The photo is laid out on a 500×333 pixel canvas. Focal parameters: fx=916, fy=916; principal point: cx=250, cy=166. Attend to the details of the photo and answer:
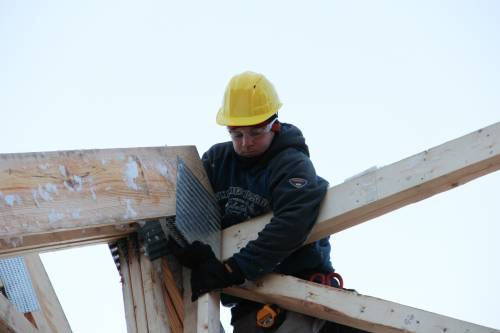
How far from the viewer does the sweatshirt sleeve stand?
403 centimetres

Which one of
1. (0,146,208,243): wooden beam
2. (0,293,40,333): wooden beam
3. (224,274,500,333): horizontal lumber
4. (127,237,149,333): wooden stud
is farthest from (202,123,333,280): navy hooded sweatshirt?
(0,293,40,333): wooden beam

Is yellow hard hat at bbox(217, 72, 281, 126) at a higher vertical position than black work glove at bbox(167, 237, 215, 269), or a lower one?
higher

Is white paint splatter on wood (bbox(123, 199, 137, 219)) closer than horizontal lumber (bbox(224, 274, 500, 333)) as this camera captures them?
No

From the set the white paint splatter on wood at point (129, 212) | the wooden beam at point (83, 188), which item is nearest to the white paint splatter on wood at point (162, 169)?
the wooden beam at point (83, 188)

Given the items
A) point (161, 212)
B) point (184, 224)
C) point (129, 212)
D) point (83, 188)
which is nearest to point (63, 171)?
point (83, 188)

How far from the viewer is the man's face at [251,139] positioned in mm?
4324

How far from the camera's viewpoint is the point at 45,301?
479 cm

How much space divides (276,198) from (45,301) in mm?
1473

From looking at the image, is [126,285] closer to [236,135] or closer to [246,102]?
[236,135]

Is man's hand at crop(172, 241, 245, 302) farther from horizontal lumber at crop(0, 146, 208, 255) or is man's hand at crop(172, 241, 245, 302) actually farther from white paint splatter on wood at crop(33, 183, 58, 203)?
white paint splatter on wood at crop(33, 183, 58, 203)

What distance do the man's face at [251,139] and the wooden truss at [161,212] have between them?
26 centimetres

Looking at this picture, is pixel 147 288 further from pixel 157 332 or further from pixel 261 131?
pixel 261 131

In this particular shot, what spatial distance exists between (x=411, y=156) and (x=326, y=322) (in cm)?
92

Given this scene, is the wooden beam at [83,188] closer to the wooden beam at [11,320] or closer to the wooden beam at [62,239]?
the wooden beam at [62,239]
